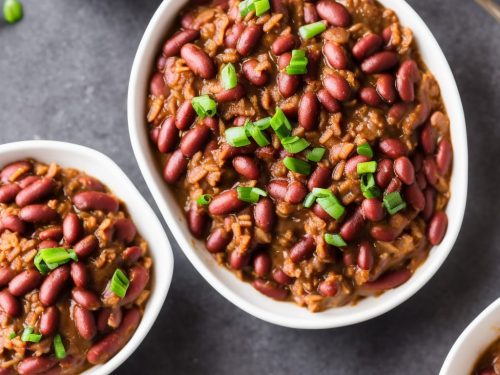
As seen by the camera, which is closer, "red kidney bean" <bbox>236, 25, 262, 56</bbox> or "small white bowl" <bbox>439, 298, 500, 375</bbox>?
"red kidney bean" <bbox>236, 25, 262, 56</bbox>

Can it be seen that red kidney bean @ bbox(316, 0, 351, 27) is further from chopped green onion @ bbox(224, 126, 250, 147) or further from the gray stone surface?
the gray stone surface

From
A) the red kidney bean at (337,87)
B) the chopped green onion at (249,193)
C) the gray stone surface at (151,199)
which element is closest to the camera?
the red kidney bean at (337,87)

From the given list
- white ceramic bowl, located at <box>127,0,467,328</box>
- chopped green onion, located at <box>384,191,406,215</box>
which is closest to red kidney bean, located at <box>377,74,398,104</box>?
white ceramic bowl, located at <box>127,0,467,328</box>

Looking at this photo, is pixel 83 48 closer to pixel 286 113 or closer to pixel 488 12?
pixel 286 113

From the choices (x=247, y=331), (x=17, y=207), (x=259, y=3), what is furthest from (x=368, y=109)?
(x=17, y=207)

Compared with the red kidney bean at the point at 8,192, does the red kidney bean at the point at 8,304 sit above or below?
below

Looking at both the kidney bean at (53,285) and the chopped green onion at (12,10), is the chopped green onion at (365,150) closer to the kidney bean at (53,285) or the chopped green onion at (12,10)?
the kidney bean at (53,285)

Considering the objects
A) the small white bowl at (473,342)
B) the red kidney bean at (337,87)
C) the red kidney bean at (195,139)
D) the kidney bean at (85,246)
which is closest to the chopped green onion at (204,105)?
the red kidney bean at (195,139)
